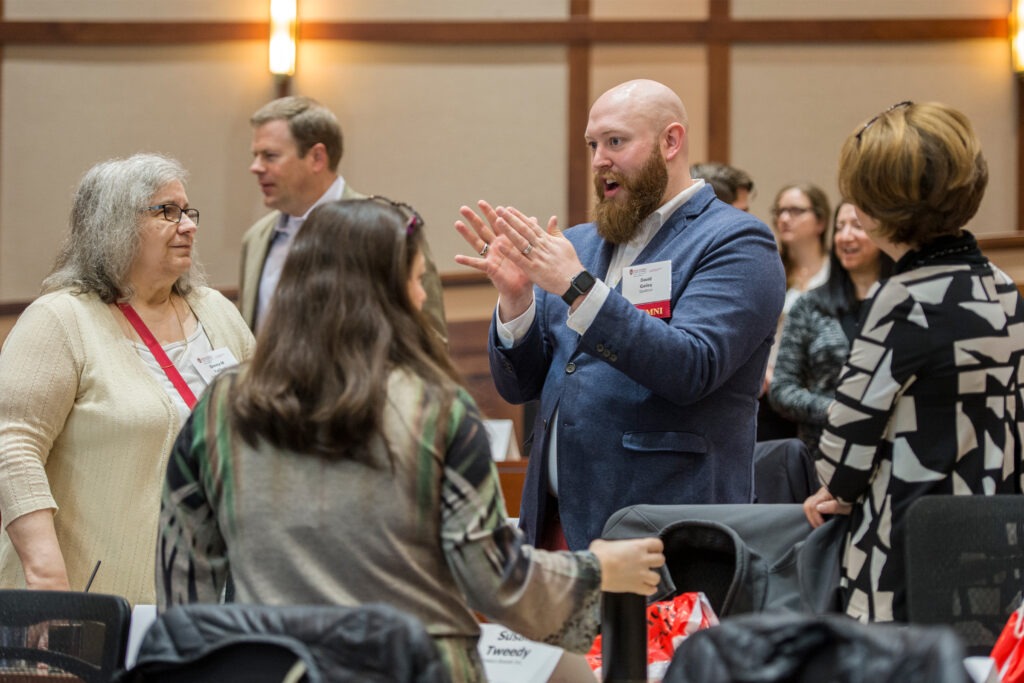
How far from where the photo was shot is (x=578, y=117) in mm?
5914

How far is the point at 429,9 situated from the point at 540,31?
0.55m

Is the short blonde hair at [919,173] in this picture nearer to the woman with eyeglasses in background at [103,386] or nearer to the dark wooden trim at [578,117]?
the woman with eyeglasses in background at [103,386]

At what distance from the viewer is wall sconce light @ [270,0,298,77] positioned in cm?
588

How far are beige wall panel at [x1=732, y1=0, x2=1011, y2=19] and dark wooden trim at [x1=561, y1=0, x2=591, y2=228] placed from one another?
74 centimetres

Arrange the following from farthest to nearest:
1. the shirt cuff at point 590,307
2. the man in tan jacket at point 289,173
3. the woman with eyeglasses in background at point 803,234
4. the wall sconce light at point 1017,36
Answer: the wall sconce light at point 1017,36, the woman with eyeglasses in background at point 803,234, the man in tan jacket at point 289,173, the shirt cuff at point 590,307

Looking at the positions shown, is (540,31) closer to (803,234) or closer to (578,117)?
(578,117)

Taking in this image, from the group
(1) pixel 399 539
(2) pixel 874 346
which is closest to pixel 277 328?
(1) pixel 399 539

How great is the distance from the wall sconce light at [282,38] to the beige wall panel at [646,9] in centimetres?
143

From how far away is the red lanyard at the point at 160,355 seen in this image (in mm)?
2893

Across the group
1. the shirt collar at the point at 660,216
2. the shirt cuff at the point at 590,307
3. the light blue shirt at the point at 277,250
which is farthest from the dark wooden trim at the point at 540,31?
the shirt cuff at the point at 590,307

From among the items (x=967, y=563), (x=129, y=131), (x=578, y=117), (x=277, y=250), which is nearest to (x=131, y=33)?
(x=129, y=131)

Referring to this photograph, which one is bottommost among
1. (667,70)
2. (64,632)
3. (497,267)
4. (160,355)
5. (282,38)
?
(64,632)

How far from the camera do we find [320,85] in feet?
19.5

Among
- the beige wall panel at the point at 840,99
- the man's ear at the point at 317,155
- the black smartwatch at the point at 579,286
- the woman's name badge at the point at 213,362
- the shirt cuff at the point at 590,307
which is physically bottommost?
the woman's name badge at the point at 213,362
